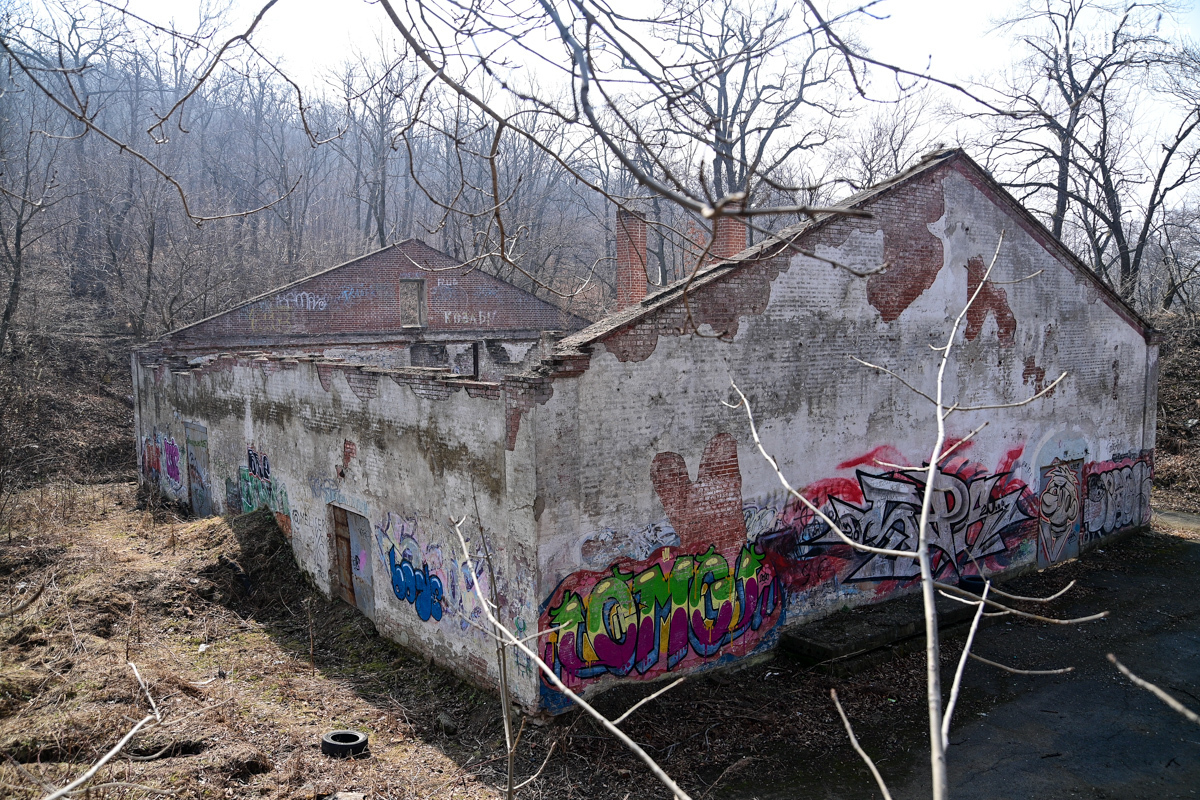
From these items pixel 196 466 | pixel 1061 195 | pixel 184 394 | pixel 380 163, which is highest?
pixel 380 163

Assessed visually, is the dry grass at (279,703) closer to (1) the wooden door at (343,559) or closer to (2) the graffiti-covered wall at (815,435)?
(1) the wooden door at (343,559)

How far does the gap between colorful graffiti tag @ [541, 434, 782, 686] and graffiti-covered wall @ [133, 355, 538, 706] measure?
520mm

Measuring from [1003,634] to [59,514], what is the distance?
1697cm

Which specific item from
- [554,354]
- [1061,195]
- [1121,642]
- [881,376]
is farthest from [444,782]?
[1061,195]

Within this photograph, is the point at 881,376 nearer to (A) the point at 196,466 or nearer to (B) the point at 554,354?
(B) the point at 554,354

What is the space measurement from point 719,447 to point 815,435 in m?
1.64

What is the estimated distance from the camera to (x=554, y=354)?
818cm

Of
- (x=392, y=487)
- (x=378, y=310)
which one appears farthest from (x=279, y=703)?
(x=378, y=310)

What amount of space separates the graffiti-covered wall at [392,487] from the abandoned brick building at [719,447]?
0.04m

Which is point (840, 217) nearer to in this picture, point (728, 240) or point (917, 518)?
point (728, 240)

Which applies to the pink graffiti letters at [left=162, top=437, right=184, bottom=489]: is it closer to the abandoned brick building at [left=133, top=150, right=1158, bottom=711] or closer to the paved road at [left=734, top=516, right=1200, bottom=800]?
the abandoned brick building at [left=133, top=150, right=1158, bottom=711]

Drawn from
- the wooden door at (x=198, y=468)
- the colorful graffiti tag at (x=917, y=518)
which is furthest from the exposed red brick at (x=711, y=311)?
the wooden door at (x=198, y=468)

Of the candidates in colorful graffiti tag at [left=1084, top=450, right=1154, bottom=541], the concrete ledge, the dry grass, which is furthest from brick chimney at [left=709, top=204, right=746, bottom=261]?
colorful graffiti tag at [left=1084, top=450, right=1154, bottom=541]

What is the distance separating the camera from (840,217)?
1036 centimetres
